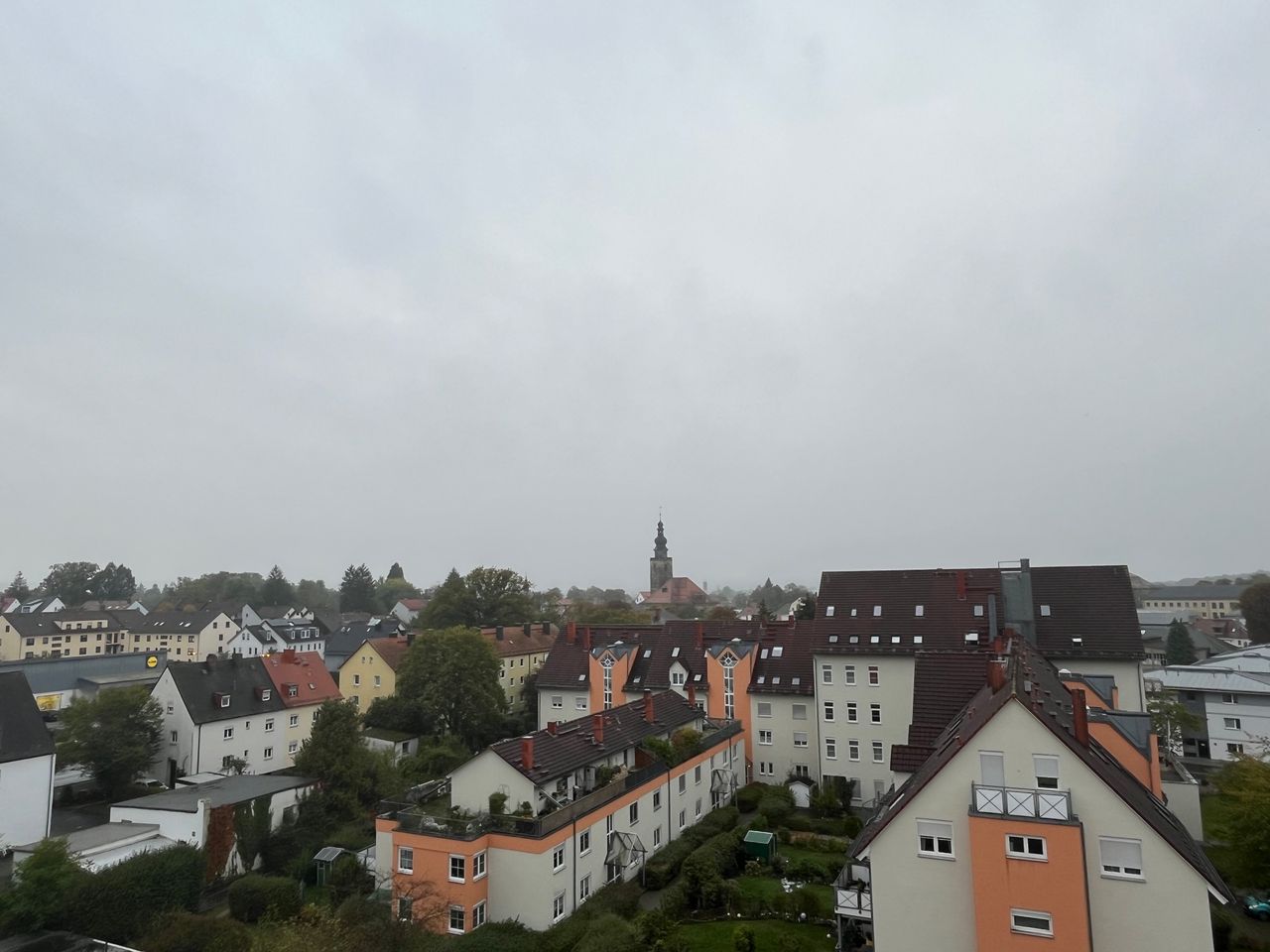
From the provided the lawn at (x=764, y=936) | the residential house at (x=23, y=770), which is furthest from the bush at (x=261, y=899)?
the lawn at (x=764, y=936)

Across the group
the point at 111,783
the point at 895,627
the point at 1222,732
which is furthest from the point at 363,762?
the point at 1222,732

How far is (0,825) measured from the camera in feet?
98.6

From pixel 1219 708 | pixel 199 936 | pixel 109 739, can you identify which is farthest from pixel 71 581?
pixel 1219 708

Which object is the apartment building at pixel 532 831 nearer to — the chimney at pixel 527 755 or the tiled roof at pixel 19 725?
the chimney at pixel 527 755

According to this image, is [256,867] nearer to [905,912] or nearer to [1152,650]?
[905,912]

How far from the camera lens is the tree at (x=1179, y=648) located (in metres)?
73.0

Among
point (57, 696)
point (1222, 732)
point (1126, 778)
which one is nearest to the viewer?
point (1126, 778)

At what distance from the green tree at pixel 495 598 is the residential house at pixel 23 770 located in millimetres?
44061

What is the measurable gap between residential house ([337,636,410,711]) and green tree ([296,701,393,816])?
2288 cm

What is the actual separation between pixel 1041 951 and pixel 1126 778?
5789 millimetres

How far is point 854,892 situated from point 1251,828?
1311 centimetres

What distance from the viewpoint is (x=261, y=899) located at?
84.0 feet

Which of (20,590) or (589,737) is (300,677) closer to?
(589,737)

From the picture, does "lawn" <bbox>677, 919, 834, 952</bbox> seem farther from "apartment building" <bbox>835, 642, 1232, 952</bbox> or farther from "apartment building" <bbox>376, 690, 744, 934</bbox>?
"apartment building" <bbox>376, 690, 744, 934</bbox>
